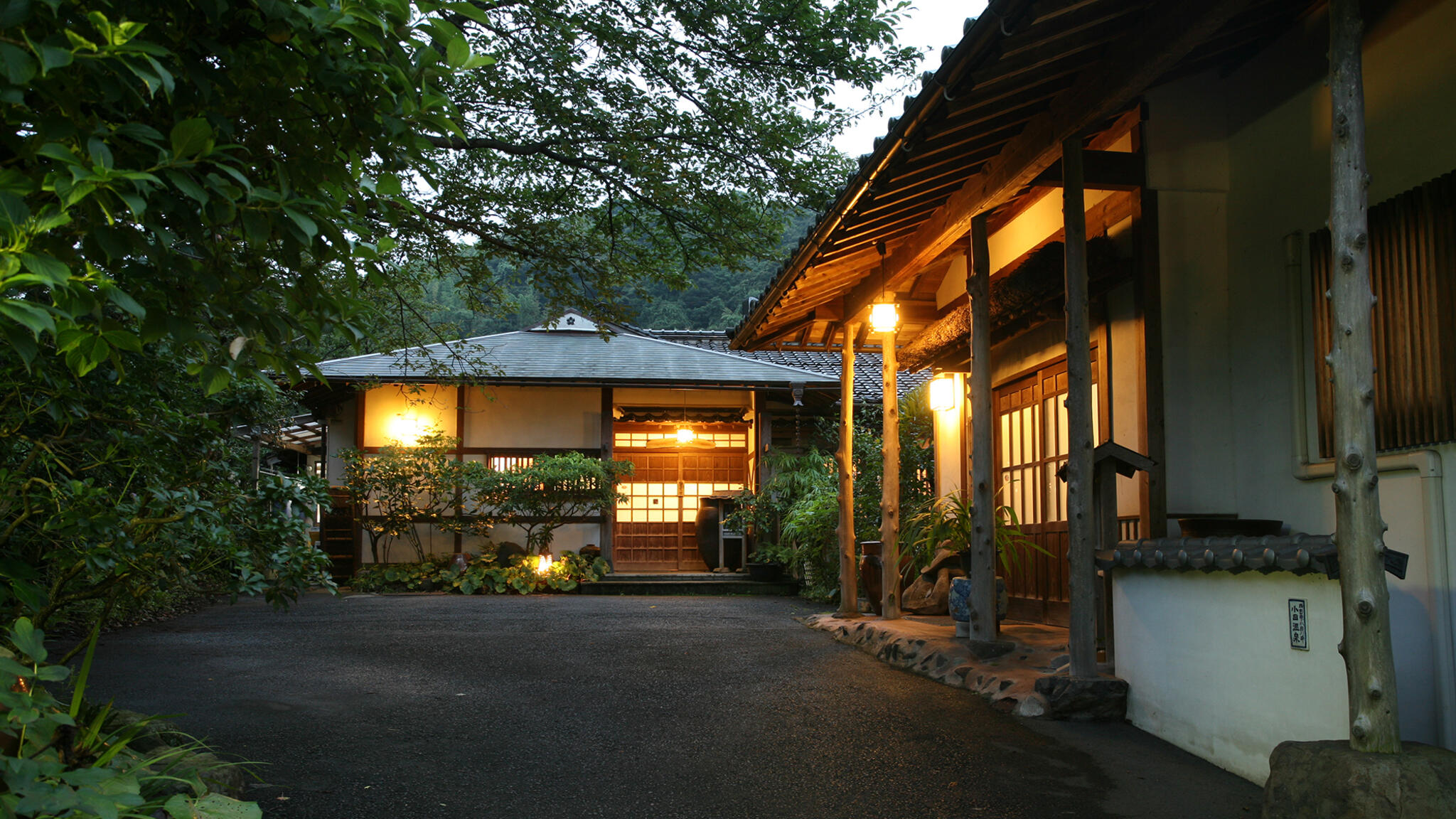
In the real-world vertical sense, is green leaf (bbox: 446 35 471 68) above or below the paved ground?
above

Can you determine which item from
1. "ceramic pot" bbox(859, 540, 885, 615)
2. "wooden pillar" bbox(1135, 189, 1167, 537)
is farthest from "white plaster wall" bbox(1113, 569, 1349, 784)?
"ceramic pot" bbox(859, 540, 885, 615)

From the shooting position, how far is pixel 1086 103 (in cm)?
475

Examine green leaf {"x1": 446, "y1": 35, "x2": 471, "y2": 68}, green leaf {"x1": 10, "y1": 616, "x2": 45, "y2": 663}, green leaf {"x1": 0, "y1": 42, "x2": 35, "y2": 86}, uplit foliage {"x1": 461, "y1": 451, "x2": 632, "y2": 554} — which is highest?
green leaf {"x1": 446, "y1": 35, "x2": 471, "y2": 68}

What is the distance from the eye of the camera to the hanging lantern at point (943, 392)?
968 cm

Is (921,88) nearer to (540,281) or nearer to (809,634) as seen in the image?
(540,281)

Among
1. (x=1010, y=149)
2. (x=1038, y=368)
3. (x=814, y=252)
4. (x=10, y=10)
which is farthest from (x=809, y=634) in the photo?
(x=10, y=10)

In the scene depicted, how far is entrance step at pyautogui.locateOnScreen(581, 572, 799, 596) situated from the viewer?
14.1 meters

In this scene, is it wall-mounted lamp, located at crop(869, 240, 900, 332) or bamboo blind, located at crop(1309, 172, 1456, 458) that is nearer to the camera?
bamboo blind, located at crop(1309, 172, 1456, 458)

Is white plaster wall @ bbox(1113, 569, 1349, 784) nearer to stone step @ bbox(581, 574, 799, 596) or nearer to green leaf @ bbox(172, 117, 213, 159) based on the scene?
green leaf @ bbox(172, 117, 213, 159)

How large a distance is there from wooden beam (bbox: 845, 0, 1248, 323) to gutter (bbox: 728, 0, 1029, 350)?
690 mm

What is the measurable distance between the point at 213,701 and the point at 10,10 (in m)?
4.88

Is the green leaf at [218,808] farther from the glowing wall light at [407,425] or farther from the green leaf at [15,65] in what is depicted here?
the glowing wall light at [407,425]

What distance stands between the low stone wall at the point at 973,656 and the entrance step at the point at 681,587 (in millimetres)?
5848

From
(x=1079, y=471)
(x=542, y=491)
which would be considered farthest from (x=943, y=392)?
(x=542, y=491)
